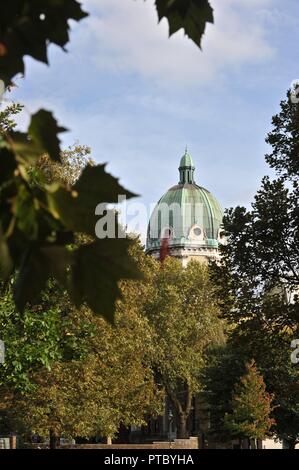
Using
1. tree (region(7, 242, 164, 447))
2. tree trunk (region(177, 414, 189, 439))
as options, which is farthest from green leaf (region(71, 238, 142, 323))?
tree trunk (region(177, 414, 189, 439))

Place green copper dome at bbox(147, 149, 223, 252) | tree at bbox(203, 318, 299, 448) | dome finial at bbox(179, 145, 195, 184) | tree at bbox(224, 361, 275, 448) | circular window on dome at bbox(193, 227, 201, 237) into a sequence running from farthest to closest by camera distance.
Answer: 1. dome finial at bbox(179, 145, 195, 184)
2. circular window on dome at bbox(193, 227, 201, 237)
3. green copper dome at bbox(147, 149, 223, 252)
4. tree at bbox(203, 318, 299, 448)
5. tree at bbox(224, 361, 275, 448)

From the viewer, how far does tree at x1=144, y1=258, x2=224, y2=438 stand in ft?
201

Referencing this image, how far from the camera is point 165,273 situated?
225 feet

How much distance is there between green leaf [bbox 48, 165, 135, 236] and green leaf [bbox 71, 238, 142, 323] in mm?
50

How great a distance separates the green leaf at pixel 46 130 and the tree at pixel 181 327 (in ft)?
179

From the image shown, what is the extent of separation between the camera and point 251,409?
4909 cm

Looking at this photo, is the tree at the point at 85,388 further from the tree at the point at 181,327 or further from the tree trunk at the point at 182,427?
the tree trunk at the point at 182,427

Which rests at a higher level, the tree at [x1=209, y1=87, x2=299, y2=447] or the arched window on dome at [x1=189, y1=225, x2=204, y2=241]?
the arched window on dome at [x1=189, y1=225, x2=204, y2=241]

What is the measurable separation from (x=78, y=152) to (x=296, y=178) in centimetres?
1164

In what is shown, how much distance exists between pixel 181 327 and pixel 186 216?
224 ft

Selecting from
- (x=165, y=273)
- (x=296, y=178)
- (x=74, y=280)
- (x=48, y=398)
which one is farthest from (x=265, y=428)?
(x=74, y=280)

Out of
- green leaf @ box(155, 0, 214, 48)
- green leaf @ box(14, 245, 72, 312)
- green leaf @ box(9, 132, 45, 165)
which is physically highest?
green leaf @ box(155, 0, 214, 48)

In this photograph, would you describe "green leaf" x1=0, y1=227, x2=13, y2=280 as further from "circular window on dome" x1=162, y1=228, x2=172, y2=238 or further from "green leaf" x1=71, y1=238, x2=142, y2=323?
"circular window on dome" x1=162, y1=228, x2=172, y2=238

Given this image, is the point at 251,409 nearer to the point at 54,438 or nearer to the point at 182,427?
the point at 54,438
